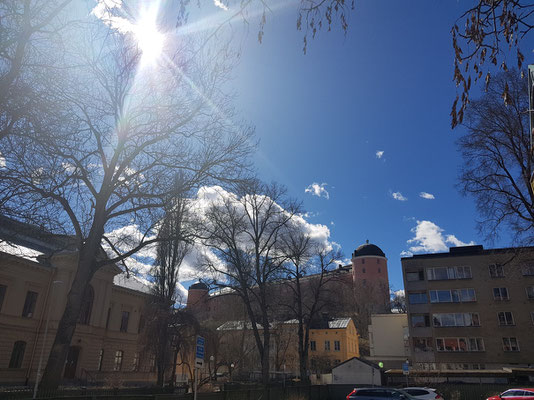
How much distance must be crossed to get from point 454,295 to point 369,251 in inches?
2434

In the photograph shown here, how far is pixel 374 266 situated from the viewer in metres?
105

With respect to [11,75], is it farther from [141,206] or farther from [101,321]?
[101,321]

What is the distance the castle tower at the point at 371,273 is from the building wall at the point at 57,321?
203 ft

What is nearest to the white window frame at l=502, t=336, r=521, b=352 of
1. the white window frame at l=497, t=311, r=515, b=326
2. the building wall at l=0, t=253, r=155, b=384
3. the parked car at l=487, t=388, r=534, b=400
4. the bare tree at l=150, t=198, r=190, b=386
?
the white window frame at l=497, t=311, r=515, b=326

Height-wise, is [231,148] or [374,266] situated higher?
[374,266]

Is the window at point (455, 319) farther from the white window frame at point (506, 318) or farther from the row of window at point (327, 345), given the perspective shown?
the row of window at point (327, 345)

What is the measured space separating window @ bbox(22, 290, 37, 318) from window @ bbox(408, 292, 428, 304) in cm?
4282

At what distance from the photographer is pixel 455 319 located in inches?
1795

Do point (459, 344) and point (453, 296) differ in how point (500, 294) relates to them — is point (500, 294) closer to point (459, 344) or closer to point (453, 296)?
point (453, 296)

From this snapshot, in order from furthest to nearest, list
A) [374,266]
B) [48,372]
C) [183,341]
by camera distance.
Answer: [374,266], [183,341], [48,372]

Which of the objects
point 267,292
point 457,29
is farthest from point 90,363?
point 457,29

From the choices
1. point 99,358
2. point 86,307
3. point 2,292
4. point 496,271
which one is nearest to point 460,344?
point 496,271

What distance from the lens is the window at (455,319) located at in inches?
1762

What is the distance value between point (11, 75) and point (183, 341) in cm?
2812
